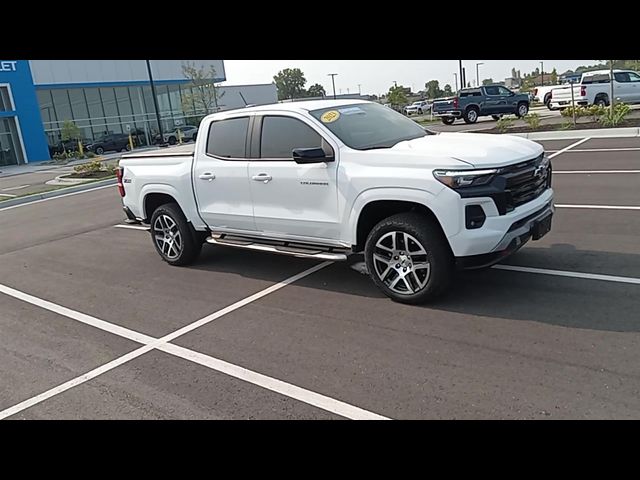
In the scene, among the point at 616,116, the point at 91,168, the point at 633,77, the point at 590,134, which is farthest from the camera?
the point at 633,77

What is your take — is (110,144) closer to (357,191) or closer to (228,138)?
(228,138)

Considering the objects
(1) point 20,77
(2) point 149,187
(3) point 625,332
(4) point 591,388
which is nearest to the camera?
(4) point 591,388

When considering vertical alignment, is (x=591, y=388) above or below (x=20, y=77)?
below

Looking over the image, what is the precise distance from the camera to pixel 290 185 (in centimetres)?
557

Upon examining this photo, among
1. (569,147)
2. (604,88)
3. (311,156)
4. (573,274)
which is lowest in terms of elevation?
(573,274)

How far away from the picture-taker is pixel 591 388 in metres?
3.36

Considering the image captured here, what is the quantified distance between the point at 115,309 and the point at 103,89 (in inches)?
1523

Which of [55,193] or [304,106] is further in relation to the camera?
[55,193]

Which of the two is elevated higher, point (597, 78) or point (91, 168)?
point (597, 78)

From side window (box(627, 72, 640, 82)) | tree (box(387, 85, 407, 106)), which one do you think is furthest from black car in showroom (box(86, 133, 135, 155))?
side window (box(627, 72, 640, 82))

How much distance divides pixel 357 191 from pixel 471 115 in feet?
82.6

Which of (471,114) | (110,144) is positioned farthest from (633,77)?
(110,144)
